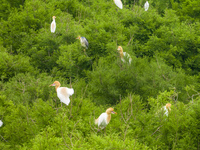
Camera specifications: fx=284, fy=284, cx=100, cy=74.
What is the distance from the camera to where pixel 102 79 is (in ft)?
26.9

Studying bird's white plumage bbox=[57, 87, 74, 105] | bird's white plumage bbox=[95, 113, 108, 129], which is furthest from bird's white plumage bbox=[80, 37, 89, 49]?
bird's white plumage bbox=[95, 113, 108, 129]

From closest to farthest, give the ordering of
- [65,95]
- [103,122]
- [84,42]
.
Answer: [103,122] < [65,95] < [84,42]

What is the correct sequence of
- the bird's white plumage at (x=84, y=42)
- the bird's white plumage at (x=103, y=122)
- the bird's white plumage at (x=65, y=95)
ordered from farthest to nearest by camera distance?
the bird's white plumage at (x=84, y=42) → the bird's white plumage at (x=65, y=95) → the bird's white plumage at (x=103, y=122)

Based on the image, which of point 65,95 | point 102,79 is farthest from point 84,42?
point 65,95

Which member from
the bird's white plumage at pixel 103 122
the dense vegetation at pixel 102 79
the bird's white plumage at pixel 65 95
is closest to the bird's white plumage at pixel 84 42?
the dense vegetation at pixel 102 79

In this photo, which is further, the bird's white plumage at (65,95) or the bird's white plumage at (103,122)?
the bird's white plumage at (65,95)

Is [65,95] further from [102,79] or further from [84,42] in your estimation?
[84,42]

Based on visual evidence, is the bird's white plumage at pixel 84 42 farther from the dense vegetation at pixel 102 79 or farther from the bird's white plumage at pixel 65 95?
the bird's white plumage at pixel 65 95

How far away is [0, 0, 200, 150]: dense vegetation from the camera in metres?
5.06

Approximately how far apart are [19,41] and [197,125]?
1021cm

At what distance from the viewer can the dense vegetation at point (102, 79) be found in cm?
506

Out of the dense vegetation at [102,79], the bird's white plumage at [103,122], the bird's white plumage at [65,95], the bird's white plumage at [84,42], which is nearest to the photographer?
the dense vegetation at [102,79]

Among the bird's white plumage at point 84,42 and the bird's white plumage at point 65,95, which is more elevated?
the bird's white plumage at point 65,95

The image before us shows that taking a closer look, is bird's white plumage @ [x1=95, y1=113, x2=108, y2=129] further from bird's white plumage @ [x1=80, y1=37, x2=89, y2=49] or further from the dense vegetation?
bird's white plumage @ [x1=80, y1=37, x2=89, y2=49]
